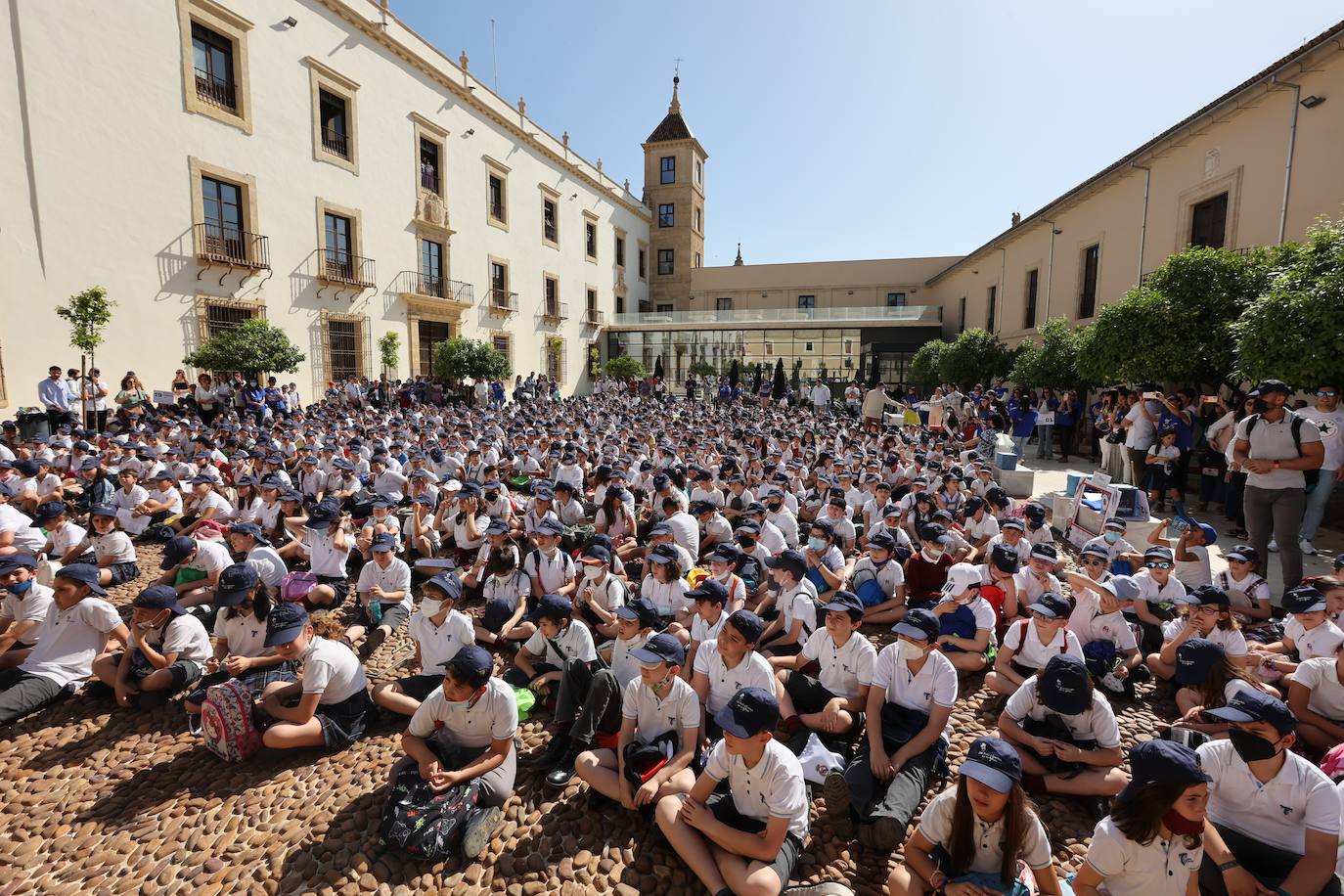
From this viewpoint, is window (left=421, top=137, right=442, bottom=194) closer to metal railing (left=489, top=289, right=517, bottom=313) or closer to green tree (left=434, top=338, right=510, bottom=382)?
metal railing (left=489, top=289, right=517, bottom=313)

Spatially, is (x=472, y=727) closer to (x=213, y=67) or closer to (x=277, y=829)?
(x=277, y=829)

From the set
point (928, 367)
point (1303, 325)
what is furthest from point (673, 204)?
point (1303, 325)

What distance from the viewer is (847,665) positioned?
15.3ft

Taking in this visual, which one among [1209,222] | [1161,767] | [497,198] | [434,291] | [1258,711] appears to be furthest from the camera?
[497,198]

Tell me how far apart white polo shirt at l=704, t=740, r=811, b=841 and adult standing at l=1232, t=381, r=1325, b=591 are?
21.5 feet

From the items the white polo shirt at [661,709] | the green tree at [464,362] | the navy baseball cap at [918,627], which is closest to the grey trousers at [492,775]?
the white polo shirt at [661,709]

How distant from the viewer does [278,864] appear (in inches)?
139

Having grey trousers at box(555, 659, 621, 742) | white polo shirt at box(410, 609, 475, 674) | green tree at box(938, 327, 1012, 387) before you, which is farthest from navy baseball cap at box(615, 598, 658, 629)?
green tree at box(938, 327, 1012, 387)

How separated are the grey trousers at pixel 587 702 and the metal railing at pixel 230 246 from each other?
1929 centimetres

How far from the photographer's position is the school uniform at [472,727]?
12.9 ft

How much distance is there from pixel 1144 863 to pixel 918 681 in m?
1.52

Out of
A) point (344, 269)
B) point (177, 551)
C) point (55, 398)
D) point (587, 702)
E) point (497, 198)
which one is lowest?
point (587, 702)

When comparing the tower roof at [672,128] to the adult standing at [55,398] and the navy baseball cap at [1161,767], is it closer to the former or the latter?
the adult standing at [55,398]

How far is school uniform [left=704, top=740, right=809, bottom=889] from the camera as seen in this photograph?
3242 millimetres
